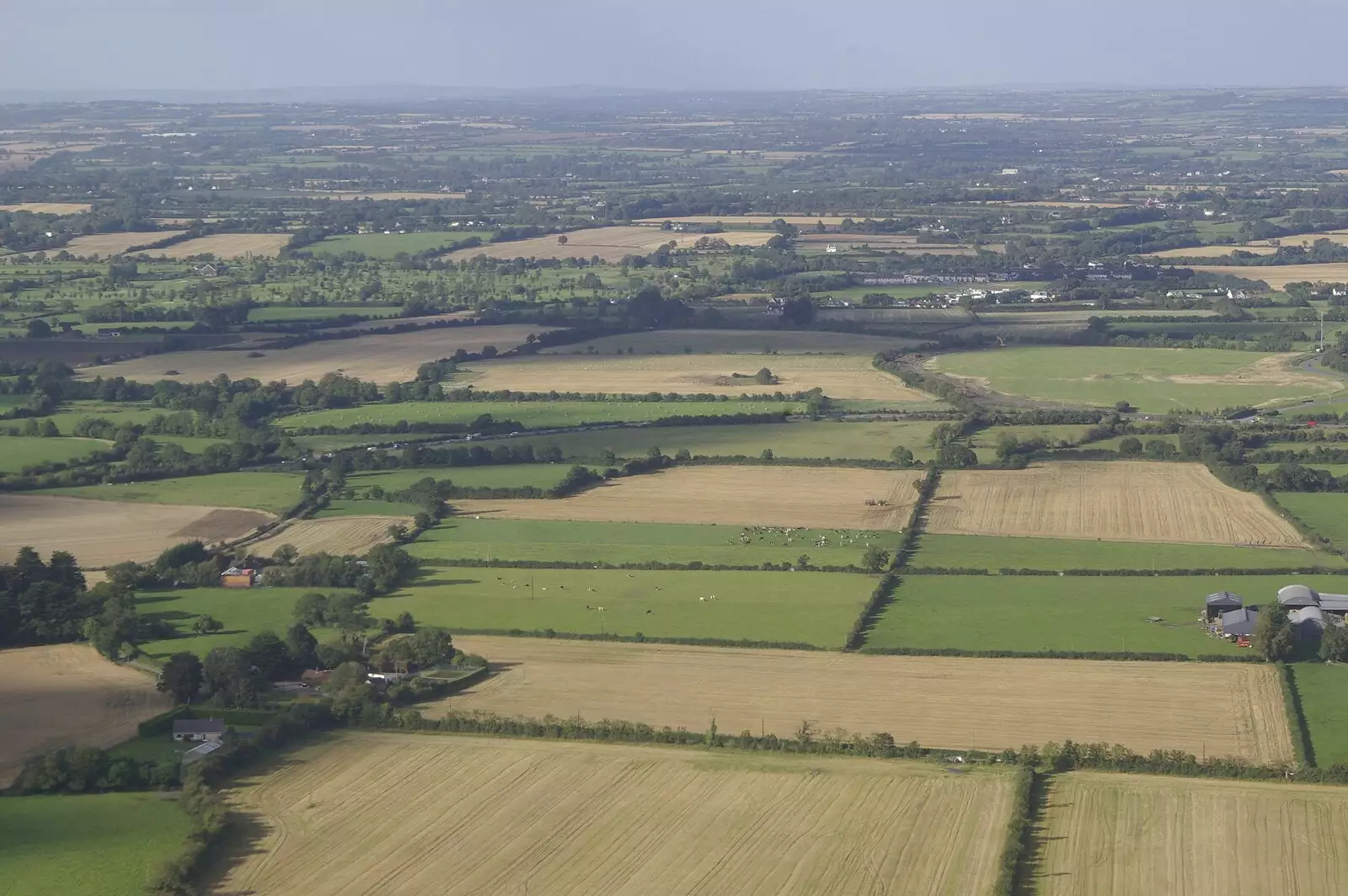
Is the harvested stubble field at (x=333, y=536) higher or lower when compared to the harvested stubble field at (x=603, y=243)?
higher

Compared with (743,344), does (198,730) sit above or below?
above

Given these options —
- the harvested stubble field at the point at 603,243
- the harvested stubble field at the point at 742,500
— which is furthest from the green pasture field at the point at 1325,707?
the harvested stubble field at the point at 603,243

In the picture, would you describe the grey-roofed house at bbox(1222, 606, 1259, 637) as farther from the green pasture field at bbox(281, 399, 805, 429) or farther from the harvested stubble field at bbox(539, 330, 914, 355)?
the harvested stubble field at bbox(539, 330, 914, 355)

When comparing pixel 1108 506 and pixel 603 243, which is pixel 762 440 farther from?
pixel 603 243

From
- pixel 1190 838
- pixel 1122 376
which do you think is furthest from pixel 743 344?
pixel 1190 838

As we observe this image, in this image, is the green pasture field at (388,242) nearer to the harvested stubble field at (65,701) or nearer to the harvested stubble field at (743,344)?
the harvested stubble field at (743,344)

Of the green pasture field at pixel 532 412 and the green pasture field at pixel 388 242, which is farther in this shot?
the green pasture field at pixel 388 242
